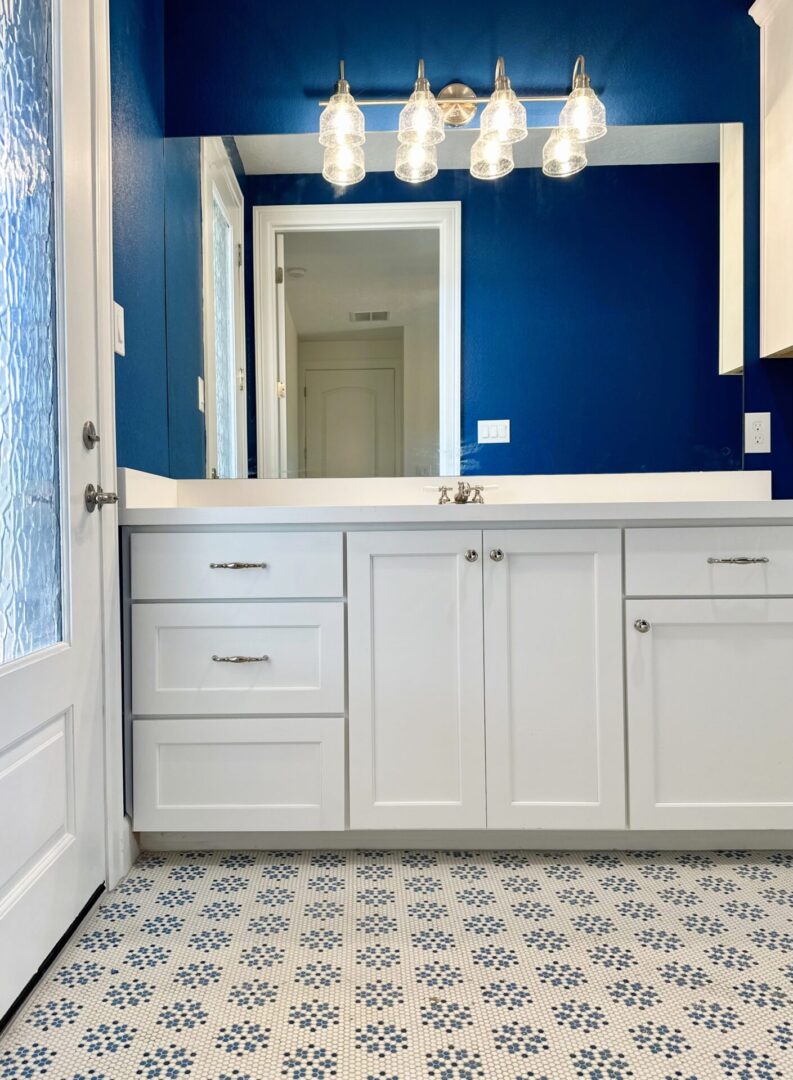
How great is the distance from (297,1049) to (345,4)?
260cm

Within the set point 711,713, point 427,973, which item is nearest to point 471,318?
point 711,713

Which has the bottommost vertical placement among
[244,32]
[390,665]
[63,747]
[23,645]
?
[63,747]

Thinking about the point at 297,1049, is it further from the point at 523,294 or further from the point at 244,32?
the point at 244,32

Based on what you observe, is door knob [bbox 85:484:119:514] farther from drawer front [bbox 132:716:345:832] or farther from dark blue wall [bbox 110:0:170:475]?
drawer front [bbox 132:716:345:832]

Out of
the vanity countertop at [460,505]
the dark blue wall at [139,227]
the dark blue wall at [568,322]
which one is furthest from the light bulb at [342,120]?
the vanity countertop at [460,505]

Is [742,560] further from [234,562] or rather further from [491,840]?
[234,562]

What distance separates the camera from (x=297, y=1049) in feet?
3.44

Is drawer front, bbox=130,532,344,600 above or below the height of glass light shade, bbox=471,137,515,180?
below

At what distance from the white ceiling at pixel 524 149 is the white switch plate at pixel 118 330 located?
30.5 inches

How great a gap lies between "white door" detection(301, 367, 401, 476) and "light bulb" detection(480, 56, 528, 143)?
2.49 feet

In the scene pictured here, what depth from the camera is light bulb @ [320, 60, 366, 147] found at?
198cm

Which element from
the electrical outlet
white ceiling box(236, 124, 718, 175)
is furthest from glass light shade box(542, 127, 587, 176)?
the electrical outlet

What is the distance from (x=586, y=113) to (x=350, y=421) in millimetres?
1122

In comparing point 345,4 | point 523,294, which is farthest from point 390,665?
point 345,4
